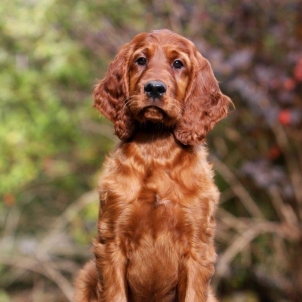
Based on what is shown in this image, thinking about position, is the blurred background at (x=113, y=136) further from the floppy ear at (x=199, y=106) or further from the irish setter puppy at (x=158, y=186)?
the irish setter puppy at (x=158, y=186)

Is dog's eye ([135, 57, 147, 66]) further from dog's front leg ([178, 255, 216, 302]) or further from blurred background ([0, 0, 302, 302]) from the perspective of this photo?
blurred background ([0, 0, 302, 302])

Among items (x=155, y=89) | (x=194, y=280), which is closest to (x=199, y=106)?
(x=155, y=89)

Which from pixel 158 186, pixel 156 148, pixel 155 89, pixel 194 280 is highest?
pixel 155 89

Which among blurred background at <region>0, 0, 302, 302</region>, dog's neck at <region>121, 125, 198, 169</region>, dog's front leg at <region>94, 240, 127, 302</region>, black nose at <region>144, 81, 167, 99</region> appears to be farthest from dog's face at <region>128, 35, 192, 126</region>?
blurred background at <region>0, 0, 302, 302</region>

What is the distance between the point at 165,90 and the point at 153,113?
0.14 m

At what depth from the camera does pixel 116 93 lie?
171 inches

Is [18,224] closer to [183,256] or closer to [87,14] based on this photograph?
[87,14]

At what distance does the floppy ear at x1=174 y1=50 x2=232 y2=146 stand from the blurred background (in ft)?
9.55

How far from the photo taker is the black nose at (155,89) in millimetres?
3975

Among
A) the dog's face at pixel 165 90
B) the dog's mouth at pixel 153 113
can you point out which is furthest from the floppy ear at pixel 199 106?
the dog's mouth at pixel 153 113

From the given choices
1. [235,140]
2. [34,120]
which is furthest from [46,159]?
[235,140]

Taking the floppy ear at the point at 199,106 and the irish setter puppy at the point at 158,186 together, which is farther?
the floppy ear at the point at 199,106

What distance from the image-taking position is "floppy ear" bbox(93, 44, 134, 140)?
427 centimetres

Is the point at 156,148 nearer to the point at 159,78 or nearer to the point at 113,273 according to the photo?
the point at 159,78
